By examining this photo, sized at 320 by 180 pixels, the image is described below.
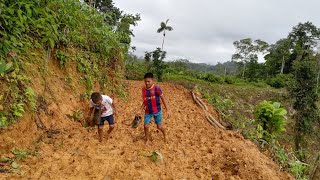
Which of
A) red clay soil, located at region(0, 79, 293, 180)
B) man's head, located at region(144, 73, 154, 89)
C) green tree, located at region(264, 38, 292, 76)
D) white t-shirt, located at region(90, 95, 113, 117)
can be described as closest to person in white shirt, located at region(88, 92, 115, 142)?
white t-shirt, located at region(90, 95, 113, 117)

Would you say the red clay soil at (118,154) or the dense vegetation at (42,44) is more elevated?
the dense vegetation at (42,44)

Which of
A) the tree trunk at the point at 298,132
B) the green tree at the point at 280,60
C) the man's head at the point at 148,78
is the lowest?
the tree trunk at the point at 298,132

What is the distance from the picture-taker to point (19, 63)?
5.50 meters

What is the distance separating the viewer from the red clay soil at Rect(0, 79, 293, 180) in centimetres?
437

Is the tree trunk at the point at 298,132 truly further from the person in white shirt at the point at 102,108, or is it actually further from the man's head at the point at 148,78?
the person in white shirt at the point at 102,108

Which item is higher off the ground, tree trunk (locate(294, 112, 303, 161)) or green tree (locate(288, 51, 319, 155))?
green tree (locate(288, 51, 319, 155))

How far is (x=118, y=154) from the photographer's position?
16.7 feet

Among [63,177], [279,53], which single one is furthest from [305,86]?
[279,53]

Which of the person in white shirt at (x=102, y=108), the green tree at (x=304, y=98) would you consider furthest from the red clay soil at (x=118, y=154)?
the green tree at (x=304, y=98)

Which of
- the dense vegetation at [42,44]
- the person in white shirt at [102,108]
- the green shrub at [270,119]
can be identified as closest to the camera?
the dense vegetation at [42,44]

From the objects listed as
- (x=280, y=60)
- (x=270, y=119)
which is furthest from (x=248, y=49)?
(x=270, y=119)

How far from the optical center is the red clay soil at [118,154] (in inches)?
172

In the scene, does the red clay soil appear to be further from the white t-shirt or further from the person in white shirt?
the white t-shirt

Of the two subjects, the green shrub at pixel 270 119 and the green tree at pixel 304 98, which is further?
the green tree at pixel 304 98
